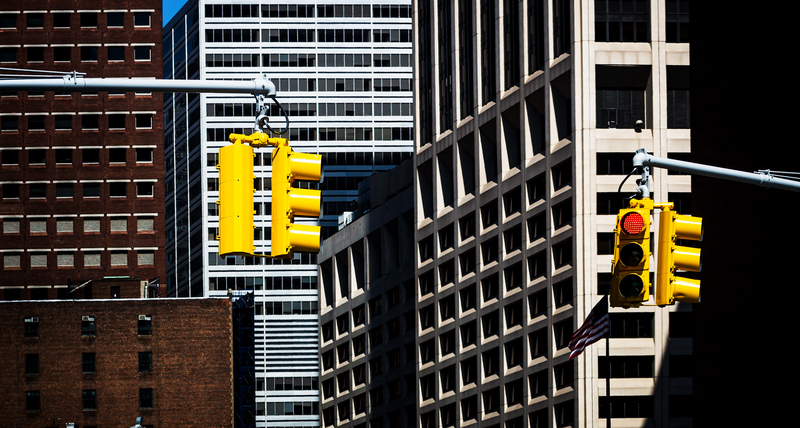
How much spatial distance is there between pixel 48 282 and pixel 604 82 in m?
65.6

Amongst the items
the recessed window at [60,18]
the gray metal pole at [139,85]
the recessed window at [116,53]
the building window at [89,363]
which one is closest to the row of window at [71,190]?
the recessed window at [116,53]

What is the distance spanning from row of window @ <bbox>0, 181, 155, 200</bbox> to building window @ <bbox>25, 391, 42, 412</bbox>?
834 inches

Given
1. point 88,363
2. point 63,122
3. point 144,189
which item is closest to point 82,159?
point 63,122

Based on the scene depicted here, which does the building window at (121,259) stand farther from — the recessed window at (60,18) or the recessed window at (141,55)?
the recessed window at (60,18)

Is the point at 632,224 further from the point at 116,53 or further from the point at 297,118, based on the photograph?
the point at 297,118

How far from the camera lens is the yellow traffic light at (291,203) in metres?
15.1

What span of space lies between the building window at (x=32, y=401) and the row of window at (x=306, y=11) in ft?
258

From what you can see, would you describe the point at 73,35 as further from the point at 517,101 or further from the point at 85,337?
the point at 517,101

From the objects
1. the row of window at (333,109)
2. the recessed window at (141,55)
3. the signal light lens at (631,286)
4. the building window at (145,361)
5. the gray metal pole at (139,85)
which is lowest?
the signal light lens at (631,286)

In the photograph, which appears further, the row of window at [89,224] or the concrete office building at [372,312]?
the row of window at [89,224]

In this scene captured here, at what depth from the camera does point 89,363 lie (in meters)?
124

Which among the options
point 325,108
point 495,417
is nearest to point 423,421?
point 495,417

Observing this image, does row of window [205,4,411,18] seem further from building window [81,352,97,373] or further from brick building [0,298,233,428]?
building window [81,352,97,373]

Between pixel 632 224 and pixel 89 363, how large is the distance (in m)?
111
